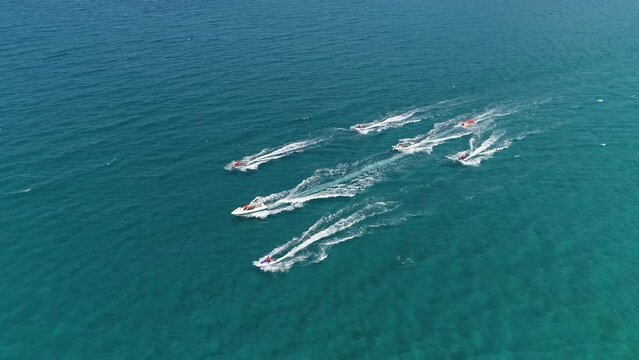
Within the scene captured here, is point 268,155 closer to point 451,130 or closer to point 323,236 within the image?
point 323,236

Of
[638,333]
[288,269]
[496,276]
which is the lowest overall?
[638,333]

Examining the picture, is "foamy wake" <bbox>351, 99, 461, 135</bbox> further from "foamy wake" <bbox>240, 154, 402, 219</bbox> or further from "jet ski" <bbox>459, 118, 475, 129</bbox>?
→ "foamy wake" <bbox>240, 154, 402, 219</bbox>

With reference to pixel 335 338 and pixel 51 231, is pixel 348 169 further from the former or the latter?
pixel 51 231

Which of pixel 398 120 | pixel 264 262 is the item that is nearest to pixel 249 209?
pixel 264 262

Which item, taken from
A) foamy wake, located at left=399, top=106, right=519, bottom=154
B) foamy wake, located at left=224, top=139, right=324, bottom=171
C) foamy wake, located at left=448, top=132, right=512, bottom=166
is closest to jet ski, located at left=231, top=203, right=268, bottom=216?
foamy wake, located at left=224, top=139, right=324, bottom=171

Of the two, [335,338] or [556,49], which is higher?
[556,49]

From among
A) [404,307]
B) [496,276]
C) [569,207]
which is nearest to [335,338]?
[404,307]

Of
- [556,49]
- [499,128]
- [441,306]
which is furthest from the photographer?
[556,49]
